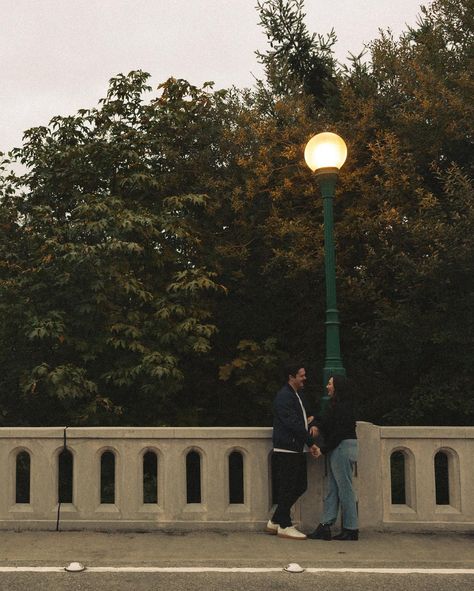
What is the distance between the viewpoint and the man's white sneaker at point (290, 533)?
6.19 metres

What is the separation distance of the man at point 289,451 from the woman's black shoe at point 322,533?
15cm

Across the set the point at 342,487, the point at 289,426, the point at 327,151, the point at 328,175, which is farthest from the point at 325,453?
the point at 327,151

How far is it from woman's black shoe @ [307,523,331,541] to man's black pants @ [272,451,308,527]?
269mm

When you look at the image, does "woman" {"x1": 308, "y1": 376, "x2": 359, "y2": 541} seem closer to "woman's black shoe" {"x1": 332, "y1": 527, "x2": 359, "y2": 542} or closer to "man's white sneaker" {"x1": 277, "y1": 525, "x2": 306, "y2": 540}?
"woman's black shoe" {"x1": 332, "y1": 527, "x2": 359, "y2": 542}

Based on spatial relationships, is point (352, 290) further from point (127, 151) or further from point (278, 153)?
point (127, 151)

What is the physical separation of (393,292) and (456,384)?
7.00ft

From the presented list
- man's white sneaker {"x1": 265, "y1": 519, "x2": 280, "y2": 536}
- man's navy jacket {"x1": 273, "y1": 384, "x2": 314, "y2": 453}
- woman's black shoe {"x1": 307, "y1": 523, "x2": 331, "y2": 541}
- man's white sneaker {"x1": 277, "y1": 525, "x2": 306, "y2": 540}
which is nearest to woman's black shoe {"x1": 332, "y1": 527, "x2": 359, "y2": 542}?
woman's black shoe {"x1": 307, "y1": 523, "x2": 331, "y2": 541}

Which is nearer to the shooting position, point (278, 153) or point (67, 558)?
point (67, 558)

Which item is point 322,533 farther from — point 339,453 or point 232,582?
point 232,582

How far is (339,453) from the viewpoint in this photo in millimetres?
6348

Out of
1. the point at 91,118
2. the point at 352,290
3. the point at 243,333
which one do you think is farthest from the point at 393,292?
the point at 91,118

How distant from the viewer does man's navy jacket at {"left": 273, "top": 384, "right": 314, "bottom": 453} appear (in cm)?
633

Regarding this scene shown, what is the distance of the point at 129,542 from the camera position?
6.09 metres

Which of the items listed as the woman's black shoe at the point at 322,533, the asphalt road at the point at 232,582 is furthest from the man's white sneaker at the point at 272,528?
the asphalt road at the point at 232,582
